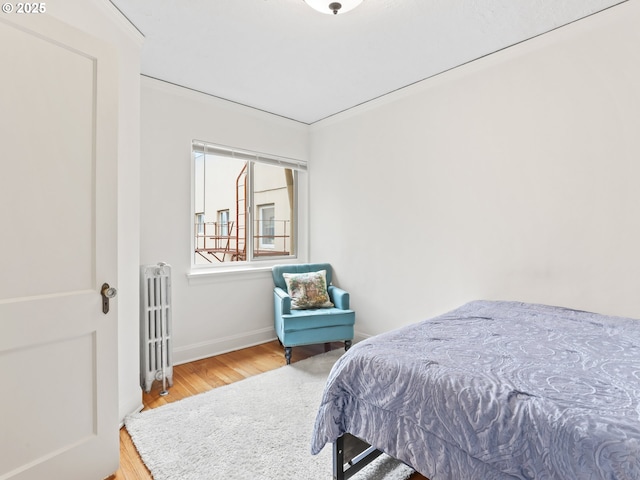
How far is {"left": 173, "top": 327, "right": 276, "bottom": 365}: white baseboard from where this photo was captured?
315 cm

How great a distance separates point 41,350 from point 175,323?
5.63 feet

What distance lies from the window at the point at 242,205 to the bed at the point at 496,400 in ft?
7.96

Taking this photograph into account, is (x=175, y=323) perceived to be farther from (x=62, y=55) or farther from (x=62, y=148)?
(x=62, y=55)

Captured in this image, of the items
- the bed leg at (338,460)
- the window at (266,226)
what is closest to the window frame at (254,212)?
the window at (266,226)

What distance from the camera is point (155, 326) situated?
2.62 metres

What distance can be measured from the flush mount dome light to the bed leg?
7.60 feet

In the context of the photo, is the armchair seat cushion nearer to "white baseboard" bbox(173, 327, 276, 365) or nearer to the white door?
"white baseboard" bbox(173, 327, 276, 365)

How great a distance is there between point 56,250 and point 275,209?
3.09m

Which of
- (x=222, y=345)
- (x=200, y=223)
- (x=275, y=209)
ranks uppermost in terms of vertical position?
(x=275, y=209)

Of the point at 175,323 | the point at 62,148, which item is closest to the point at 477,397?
the point at 62,148

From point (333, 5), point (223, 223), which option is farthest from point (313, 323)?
point (333, 5)

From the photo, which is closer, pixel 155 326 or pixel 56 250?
pixel 56 250

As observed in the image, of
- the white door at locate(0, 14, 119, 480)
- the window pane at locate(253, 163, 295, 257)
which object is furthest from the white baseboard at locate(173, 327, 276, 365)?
the white door at locate(0, 14, 119, 480)

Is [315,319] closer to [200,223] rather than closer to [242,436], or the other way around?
[242,436]
